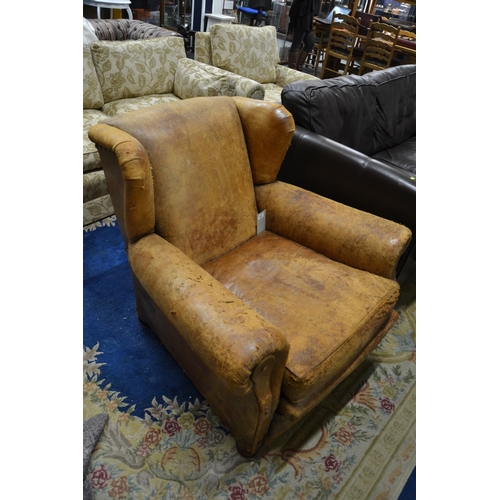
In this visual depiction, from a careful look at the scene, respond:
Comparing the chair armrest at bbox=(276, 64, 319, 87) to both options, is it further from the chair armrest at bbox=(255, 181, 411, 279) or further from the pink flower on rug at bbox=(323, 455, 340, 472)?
the pink flower on rug at bbox=(323, 455, 340, 472)

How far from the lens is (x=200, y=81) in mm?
2426

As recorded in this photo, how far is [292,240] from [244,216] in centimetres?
22

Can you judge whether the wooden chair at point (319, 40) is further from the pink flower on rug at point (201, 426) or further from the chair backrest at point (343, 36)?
the pink flower on rug at point (201, 426)

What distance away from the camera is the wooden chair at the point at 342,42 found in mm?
4730

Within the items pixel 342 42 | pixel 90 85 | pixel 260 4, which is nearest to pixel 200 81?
pixel 90 85

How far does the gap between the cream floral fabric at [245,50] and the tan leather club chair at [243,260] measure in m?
1.80

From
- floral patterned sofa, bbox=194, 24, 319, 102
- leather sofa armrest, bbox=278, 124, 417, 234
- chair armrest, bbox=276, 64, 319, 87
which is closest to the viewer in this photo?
leather sofa armrest, bbox=278, 124, 417, 234

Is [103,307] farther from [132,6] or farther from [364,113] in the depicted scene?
[132,6]

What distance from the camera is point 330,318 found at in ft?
3.86

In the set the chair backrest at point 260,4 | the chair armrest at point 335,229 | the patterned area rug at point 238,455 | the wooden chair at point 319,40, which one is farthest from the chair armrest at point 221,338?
the wooden chair at point 319,40

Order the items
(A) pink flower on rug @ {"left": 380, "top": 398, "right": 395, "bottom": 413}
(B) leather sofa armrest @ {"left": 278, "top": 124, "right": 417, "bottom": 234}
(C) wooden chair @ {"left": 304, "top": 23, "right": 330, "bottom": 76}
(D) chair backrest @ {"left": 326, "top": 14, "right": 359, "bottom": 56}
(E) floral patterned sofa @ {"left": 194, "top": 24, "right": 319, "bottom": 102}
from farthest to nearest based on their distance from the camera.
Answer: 1. (C) wooden chair @ {"left": 304, "top": 23, "right": 330, "bottom": 76}
2. (D) chair backrest @ {"left": 326, "top": 14, "right": 359, "bottom": 56}
3. (E) floral patterned sofa @ {"left": 194, "top": 24, "right": 319, "bottom": 102}
4. (B) leather sofa armrest @ {"left": 278, "top": 124, "right": 417, "bottom": 234}
5. (A) pink flower on rug @ {"left": 380, "top": 398, "right": 395, "bottom": 413}

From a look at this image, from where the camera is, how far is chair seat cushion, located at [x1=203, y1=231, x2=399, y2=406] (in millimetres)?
1072

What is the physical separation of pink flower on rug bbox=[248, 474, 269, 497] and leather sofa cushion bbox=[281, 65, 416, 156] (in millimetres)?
1554

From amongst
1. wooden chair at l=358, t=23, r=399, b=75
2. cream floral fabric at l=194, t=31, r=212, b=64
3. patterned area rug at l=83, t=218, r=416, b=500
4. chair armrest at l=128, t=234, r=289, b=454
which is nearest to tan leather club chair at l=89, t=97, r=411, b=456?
chair armrest at l=128, t=234, r=289, b=454
